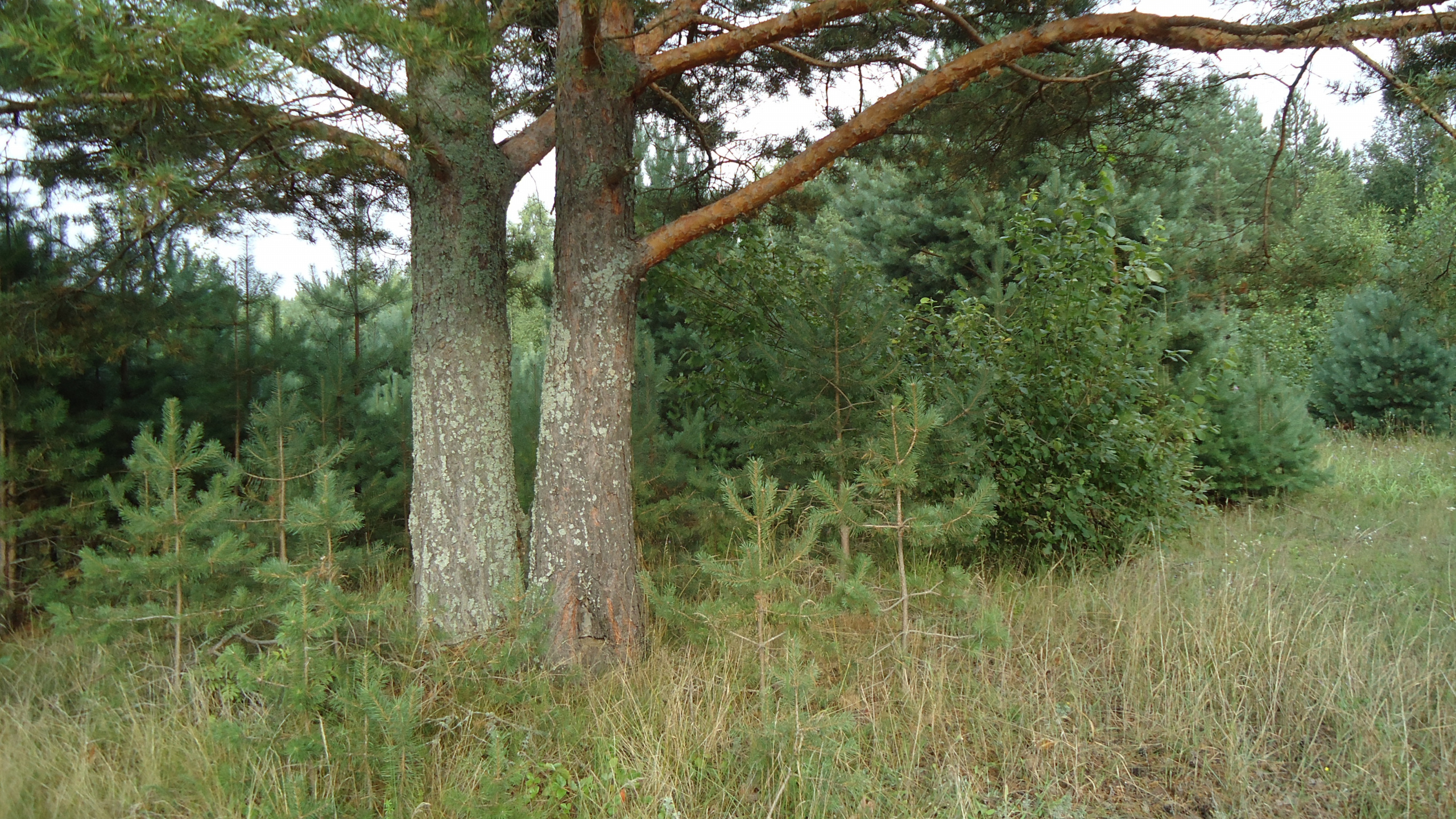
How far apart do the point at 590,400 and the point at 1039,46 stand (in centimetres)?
266

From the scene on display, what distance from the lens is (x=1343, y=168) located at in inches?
940

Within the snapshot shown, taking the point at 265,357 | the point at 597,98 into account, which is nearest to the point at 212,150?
the point at 597,98

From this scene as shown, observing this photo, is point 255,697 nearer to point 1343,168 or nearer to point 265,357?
point 265,357

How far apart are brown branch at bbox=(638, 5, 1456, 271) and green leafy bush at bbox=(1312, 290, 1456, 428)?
982 cm

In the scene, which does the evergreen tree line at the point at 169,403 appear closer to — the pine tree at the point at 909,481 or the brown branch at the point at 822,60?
the pine tree at the point at 909,481

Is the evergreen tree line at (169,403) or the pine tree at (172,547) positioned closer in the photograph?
the pine tree at (172,547)

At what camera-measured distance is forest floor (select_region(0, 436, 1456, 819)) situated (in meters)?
2.66

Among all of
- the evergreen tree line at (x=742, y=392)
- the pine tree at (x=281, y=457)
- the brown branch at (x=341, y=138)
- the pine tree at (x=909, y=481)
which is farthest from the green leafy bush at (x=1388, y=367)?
the pine tree at (x=281, y=457)

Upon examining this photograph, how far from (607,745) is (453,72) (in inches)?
131

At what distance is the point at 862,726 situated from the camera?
10.2 feet

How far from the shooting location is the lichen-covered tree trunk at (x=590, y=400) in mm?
3770

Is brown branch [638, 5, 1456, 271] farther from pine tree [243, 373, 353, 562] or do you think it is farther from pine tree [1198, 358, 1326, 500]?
pine tree [1198, 358, 1326, 500]

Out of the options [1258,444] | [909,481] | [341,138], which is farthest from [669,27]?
[1258,444]

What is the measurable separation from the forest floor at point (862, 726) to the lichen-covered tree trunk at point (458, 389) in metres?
0.70
